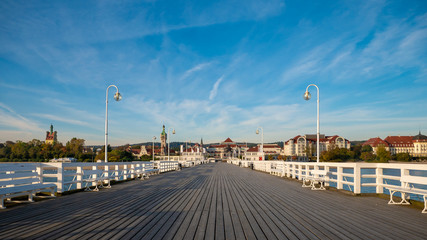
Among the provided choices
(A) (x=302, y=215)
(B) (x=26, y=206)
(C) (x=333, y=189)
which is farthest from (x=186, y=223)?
(C) (x=333, y=189)

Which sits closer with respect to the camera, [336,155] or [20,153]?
[20,153]

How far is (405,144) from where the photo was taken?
147875 mm

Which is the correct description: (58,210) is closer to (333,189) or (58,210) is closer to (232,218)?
(232,218)

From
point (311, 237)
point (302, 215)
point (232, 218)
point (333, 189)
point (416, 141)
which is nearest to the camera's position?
point (311, 237)

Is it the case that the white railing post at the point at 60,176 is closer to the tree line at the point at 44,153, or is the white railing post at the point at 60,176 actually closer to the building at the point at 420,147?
the tree line at the point at 44,153

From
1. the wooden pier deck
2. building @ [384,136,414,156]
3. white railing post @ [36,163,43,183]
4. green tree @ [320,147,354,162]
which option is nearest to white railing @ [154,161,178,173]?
white railing post @ [36,163,43,183]

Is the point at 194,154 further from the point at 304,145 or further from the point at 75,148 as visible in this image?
the point at 304,145

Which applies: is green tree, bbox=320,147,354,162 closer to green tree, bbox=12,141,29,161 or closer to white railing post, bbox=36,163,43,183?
white railing post, bbox=36,163,43,183

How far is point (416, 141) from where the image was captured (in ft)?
471

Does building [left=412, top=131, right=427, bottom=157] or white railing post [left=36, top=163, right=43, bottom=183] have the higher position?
white railing post [left=36, top=163, right=43, bottom=183]

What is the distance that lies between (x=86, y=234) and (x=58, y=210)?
107 inches

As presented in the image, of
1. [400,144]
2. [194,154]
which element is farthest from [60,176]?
[400,144]

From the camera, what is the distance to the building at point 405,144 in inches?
5586

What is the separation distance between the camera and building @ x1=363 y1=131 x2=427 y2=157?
5586 inches
